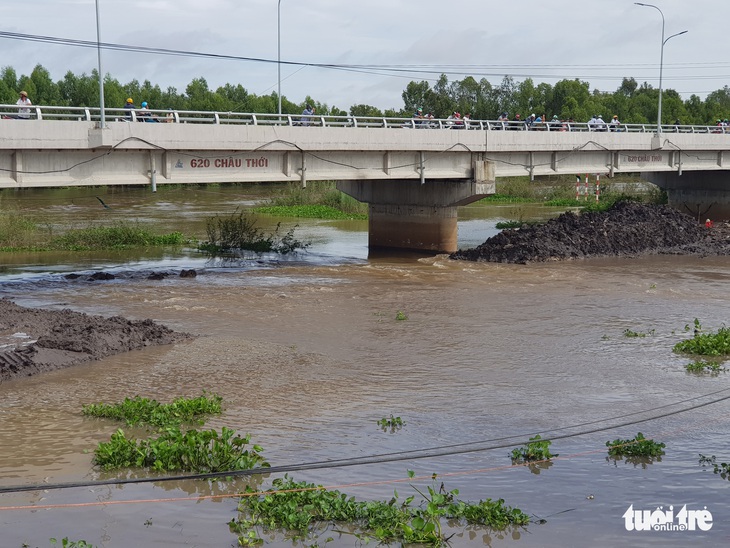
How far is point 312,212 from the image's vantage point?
51.2 metres

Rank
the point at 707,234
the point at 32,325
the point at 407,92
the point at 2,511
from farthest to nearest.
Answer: the point at 407,92, the point at 707,234, the point at 32,325, the point at 2,511

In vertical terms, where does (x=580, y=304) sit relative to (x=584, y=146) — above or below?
below

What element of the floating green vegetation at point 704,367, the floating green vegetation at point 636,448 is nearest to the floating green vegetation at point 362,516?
the floating green vegetation at point 636,448

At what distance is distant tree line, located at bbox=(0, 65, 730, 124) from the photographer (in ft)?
285

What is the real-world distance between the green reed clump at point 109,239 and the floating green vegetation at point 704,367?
24.2 meters

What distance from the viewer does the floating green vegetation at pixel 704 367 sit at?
16875 mm

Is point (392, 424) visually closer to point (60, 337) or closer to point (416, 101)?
point (60, 337)

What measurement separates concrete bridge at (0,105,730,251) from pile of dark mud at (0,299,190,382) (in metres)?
4.22

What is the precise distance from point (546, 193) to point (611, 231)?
1100 inches

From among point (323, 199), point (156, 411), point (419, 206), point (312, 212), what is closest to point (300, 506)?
point (156, 411)

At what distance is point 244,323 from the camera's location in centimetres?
2144

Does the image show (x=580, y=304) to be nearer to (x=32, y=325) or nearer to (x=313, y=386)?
(x=313, y=386)

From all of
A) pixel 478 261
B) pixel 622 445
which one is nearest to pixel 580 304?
pixel 478 261

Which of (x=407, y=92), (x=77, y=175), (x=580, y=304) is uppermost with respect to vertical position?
(x=407, y=92)
